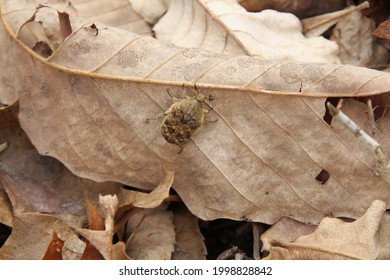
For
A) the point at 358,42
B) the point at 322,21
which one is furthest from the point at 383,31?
the point at 322,21

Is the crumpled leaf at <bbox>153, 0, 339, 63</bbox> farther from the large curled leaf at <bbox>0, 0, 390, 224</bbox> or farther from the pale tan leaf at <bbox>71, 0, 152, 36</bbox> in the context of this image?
the large curled leaf at <bbox>0, 0, 390, 224</bbox>

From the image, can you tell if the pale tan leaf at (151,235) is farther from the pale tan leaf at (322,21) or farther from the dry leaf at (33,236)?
the pale tan leaf at (322,21)

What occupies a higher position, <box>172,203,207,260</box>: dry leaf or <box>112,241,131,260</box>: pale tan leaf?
<box>112,241,131,260</box>: pale tan leaf

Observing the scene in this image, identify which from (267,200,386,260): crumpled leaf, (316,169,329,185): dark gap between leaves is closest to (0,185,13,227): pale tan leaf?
(267,200,386,260): crumpled leaf

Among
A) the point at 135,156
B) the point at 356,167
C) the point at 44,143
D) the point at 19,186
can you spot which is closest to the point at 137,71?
the point at 135,156

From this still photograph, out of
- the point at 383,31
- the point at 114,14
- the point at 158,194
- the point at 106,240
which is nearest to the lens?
the point at 106,240

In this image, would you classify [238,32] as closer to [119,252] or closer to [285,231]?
[285,231]
